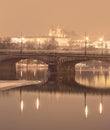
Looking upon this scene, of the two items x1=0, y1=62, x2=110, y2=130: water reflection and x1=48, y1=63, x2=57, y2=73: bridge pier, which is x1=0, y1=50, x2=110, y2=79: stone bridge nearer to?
x1=48, y1=63, x2=57, y2=73: bridge pier

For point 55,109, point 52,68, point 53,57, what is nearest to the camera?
point 55,109

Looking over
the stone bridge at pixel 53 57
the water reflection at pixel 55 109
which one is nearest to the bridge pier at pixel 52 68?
the stone bridge at pixel 53 57

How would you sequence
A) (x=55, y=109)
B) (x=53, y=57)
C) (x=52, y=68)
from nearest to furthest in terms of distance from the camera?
(x=55, y=109) < (x=53, y=57) < (x=52, y=68)

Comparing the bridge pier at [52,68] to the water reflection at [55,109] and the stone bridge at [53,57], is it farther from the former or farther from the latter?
the water reflection at [55,109]

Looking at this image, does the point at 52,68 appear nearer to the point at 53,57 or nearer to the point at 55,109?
the point at 53,57

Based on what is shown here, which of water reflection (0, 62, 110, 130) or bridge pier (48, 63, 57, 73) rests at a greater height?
bridge pier (48, 63, 57, 73)

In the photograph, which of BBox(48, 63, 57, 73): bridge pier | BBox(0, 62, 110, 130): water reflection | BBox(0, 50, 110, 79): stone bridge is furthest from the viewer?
BBox(48, 63, 57, 73): bridge pier

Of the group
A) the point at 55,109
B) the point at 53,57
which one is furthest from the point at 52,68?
the point at 55,109

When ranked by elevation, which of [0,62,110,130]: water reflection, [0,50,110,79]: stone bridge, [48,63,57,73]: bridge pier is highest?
[0,50,110,79]: stone bridge

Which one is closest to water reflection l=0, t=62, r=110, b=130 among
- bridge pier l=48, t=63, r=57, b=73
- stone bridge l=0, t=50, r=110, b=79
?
stone bridge l=0, t=50, r=110, b=79

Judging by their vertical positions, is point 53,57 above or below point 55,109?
above

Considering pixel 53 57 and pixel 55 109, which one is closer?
pixel 55 109

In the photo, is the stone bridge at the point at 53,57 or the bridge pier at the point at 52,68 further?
the bridge pier at the point at 52,68

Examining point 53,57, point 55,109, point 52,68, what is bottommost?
point 55,109
